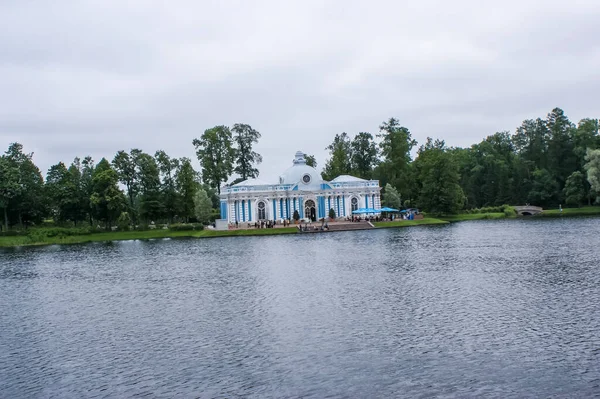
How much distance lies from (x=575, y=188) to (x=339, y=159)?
38.2m

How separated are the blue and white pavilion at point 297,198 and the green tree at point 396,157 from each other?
10.0 m

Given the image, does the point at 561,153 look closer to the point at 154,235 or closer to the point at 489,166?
the point at 489,166

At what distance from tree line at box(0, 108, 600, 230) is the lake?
162 feet

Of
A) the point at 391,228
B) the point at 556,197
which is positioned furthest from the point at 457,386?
the point at 556,197

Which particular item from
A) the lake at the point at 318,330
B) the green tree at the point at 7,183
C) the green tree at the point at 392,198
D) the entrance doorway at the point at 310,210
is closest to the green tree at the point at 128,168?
the green tree at the point at 7,183

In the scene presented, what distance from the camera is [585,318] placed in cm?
1761

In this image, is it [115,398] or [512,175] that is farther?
[512,175]

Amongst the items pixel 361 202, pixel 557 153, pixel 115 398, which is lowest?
pixel 115 398

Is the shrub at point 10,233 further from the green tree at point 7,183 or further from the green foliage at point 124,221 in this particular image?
the green foliage at point 124,221

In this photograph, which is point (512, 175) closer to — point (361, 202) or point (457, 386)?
point (361, 202)

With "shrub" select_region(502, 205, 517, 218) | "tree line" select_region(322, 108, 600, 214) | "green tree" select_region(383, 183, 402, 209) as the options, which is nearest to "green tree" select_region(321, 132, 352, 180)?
"tree line" select_region(322, 108, 600, 214)

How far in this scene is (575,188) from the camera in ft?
285

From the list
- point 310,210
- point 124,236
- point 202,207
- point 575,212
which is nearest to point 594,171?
point 575,212

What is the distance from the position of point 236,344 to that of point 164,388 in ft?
11.9
